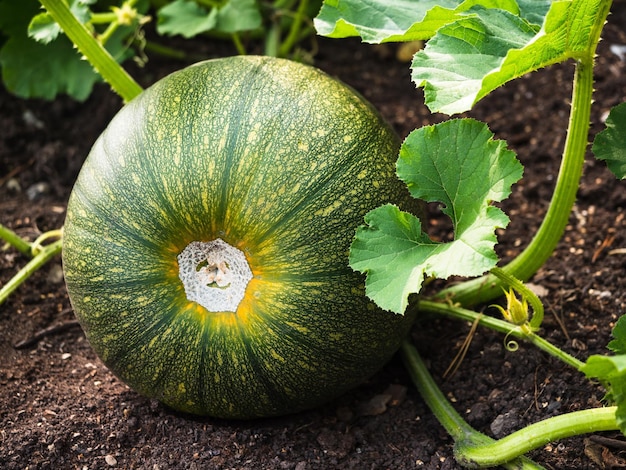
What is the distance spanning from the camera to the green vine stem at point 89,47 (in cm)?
255

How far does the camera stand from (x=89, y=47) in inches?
103

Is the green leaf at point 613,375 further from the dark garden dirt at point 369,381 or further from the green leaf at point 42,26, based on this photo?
the green leaf at point 42,26

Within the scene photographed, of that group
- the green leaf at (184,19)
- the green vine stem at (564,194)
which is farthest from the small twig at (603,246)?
the green leaf at (184,19)

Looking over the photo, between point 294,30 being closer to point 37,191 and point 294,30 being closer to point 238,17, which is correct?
point 238,17

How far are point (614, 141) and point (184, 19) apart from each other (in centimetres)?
171

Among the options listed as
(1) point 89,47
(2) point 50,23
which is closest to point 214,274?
(1) point 89,47

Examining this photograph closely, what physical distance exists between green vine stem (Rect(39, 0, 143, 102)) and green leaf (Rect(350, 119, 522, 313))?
3.83ft

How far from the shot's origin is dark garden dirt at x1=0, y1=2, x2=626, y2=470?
2.22 meters

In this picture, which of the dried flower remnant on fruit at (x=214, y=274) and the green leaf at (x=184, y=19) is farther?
the green leaf at (x=184, y=19)

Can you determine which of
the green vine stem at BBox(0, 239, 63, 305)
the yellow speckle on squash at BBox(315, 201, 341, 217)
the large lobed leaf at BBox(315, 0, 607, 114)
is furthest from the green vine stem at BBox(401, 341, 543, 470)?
the green vine stem at BBox(0, 239, 63, 305)

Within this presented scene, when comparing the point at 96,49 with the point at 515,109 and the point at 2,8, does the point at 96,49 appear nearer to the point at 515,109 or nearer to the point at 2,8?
the point at 2,8

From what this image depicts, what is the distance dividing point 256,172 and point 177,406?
724 mm

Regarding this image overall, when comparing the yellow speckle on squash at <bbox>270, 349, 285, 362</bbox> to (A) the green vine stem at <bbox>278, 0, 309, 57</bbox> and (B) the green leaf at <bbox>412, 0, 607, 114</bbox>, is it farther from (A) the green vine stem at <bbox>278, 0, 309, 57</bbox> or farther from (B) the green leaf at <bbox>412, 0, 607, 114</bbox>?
(A) the green vine stem at <bbox>278, 0, 309, 57</bbox>

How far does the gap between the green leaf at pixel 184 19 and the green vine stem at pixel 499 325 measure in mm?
1345
